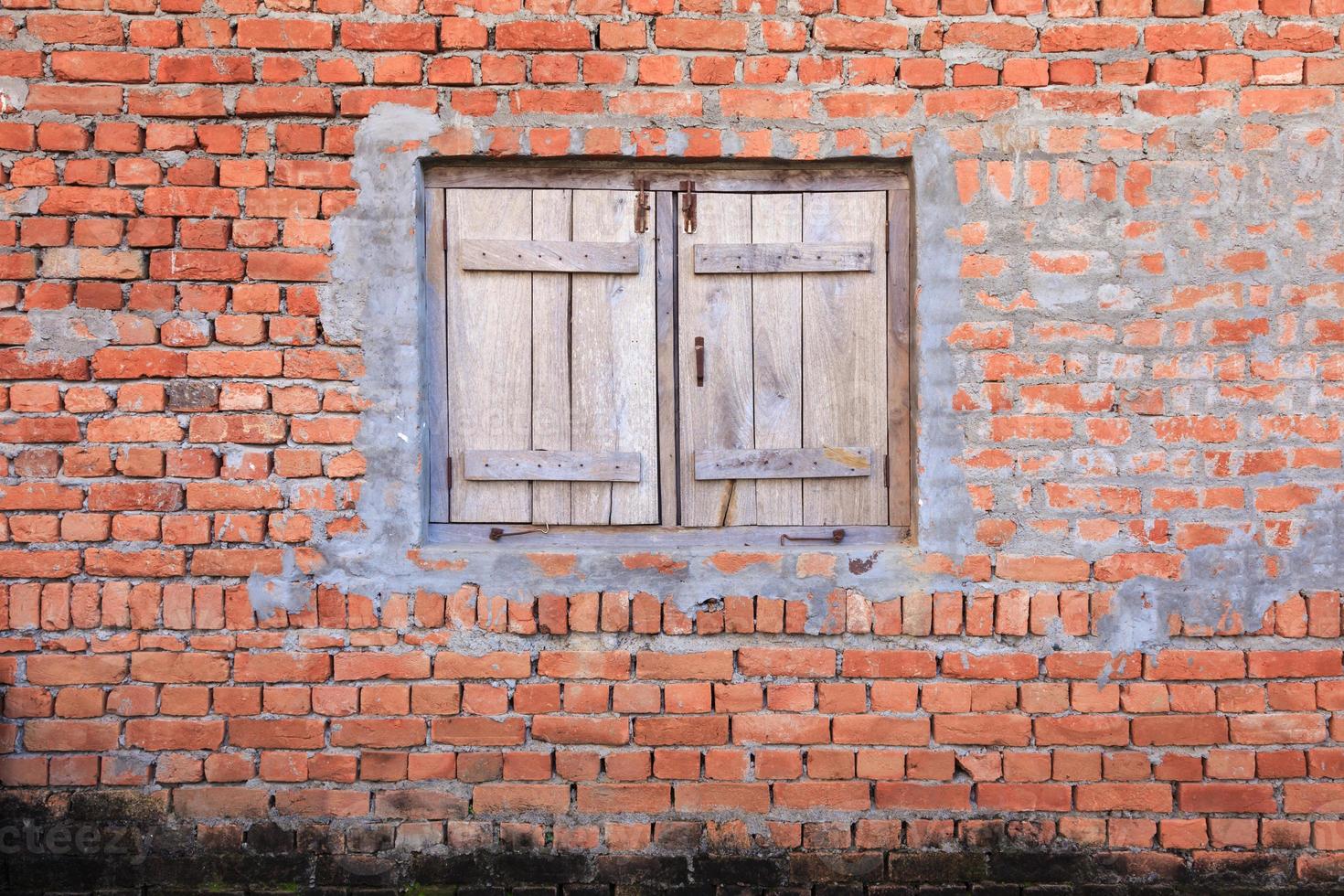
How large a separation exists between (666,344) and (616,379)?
0.61 ft

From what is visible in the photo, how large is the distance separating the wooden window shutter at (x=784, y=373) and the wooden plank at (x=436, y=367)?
2.35 feet

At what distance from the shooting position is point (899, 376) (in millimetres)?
2670

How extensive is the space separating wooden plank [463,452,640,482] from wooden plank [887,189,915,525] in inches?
31.8

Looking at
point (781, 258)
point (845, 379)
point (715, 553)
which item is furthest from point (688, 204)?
point (715, 553)

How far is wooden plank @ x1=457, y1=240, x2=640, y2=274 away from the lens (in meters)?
2.62

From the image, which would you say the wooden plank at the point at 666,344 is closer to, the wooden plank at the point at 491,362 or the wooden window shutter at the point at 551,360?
the wooden window shutter at the point at 551,360

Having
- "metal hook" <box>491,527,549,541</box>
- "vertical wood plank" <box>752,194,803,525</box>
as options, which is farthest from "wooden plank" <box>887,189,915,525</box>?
"metal hook" <box>491,527,549,541</box>

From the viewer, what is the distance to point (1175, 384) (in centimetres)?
250

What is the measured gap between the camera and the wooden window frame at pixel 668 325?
8.63 feet

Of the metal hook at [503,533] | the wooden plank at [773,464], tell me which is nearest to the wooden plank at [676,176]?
the wooden plank at [773,464]

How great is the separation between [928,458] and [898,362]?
323mm

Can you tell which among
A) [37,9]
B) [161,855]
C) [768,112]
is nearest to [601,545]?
[768,112]

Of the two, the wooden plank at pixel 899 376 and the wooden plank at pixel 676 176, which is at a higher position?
the wooden plank at pixel 676 176

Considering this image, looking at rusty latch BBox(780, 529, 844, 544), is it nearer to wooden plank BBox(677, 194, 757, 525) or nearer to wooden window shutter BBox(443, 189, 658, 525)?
wooden plank BBox(677, 194, 757, 525)
